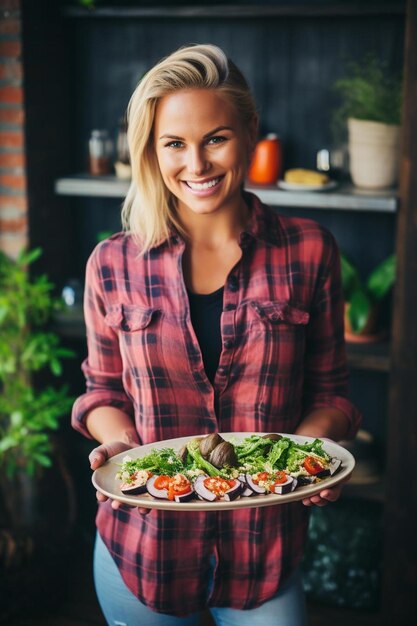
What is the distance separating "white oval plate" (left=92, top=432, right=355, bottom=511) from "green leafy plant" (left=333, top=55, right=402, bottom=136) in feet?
5.28

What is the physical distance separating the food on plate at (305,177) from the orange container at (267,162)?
8 cm

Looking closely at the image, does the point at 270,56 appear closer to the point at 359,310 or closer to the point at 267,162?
the point at 267,162

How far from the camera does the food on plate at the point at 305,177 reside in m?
2.76

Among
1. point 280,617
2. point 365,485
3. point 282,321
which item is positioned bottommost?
point 365,485

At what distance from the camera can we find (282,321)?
1535 mm

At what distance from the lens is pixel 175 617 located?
154 centimetres

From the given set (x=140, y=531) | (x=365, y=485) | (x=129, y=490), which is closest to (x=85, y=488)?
(x=365, y=485)

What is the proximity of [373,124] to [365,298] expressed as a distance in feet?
1.94

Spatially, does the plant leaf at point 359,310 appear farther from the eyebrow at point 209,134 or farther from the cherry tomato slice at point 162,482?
the cherry tomato slice at point 162,482

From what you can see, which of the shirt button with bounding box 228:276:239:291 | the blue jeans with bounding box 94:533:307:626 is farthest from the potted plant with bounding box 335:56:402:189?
the blue jeans with bounding box 94:533:307:626

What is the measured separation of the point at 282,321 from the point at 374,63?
162cm

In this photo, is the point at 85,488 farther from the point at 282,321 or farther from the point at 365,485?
the point at 282,321

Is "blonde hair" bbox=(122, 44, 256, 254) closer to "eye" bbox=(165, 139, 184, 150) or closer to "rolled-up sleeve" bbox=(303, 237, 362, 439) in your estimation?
"eye" bbox=(165, 139, 184, 150)

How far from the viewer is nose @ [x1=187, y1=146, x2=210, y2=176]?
4.73 ft
